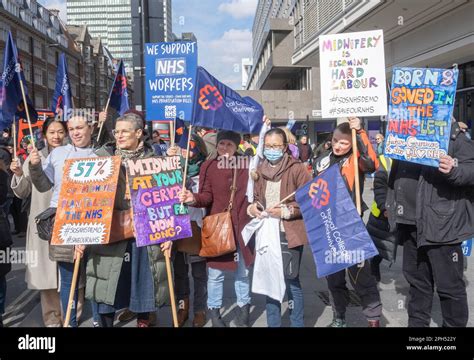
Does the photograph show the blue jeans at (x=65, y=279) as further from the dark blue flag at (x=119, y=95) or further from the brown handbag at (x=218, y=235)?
the dark blue flag at (x=119, y=95)

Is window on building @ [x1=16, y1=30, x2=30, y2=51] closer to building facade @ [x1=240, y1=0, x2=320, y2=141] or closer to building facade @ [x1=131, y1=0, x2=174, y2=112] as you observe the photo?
building facade @ [x1=240, y1=0, x2=320, y2=141]

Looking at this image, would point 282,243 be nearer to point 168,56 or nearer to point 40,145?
point 168,56

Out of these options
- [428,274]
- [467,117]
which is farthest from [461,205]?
[467,117]

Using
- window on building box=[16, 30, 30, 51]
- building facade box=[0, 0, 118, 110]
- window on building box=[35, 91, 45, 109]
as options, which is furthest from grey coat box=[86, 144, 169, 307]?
window on building box=[35, 91, 45, 109]

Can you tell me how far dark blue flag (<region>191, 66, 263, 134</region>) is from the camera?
432 centimetres

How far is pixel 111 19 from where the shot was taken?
44.1 ft

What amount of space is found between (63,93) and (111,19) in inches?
334

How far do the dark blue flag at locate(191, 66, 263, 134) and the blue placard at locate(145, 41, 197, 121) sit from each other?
1.05m

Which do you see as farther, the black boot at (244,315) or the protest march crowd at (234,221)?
the black boot at (244,315)

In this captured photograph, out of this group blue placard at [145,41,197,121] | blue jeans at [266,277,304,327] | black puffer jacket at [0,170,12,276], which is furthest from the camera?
blue placard at [145,41,197,121]

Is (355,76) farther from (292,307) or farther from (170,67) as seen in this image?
(170,67)

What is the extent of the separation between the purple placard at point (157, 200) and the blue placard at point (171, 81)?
5.24ft

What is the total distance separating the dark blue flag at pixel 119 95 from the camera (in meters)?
6.15

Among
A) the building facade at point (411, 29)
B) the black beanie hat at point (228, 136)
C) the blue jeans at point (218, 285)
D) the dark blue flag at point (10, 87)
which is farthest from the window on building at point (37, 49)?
the blue jeans at point (218, 285)
